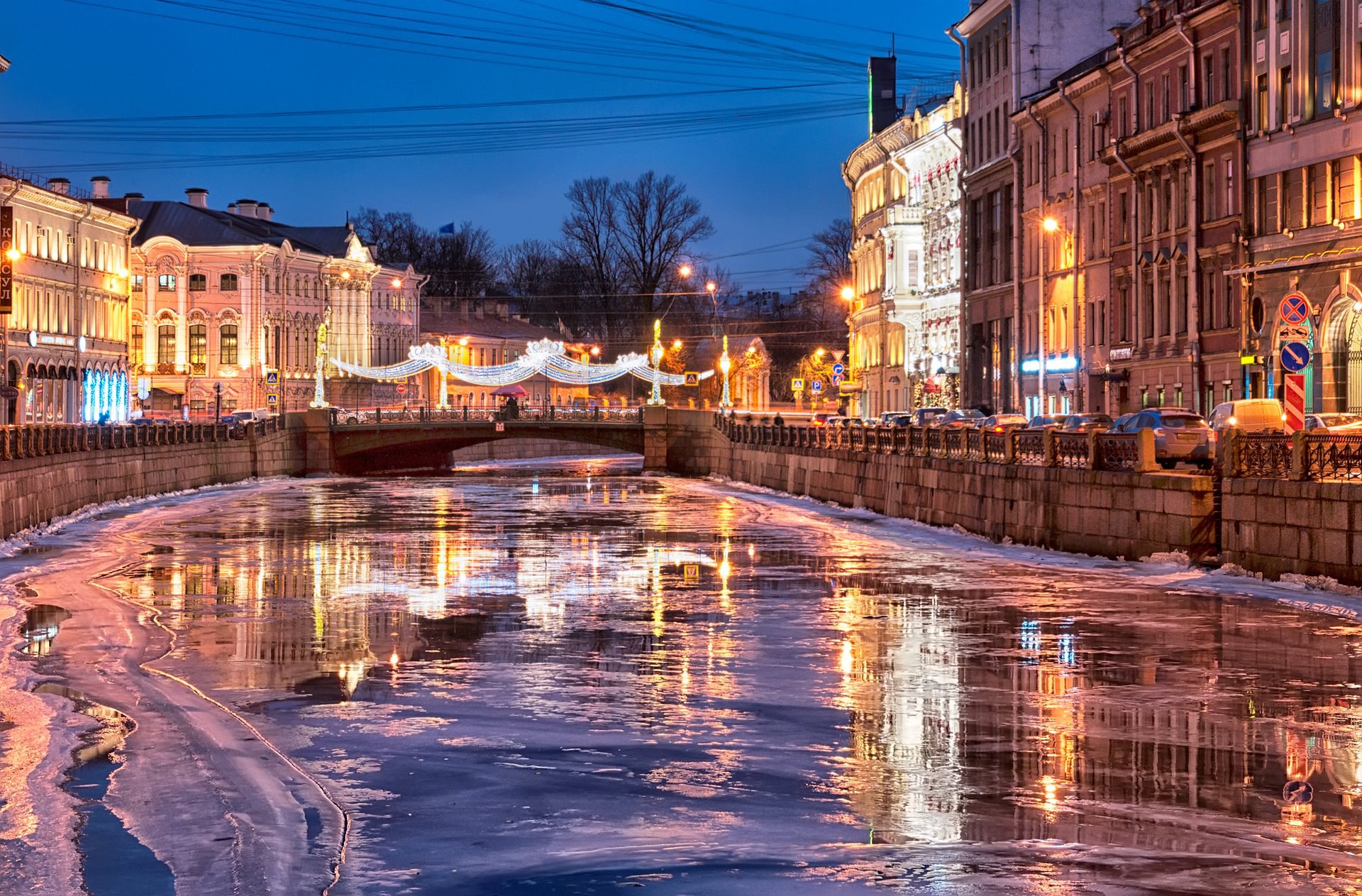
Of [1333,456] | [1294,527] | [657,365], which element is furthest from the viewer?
[657,365]

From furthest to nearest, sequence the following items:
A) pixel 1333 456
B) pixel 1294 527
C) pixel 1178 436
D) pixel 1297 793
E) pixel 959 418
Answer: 1. pixel 959 418
2. pixel 1178 436
3. pixel 1294 527
4. pixel 1333 456
5. pixel 1297 793

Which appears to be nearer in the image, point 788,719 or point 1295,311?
point 788,719

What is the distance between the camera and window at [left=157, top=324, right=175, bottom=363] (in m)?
122

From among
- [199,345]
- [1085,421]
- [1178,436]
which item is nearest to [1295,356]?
[1178,436]

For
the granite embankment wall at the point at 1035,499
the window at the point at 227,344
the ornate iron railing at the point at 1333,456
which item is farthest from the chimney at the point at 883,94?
the ornate iron railing at the point at 1333,456

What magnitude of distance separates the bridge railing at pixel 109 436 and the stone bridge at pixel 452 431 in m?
4.07

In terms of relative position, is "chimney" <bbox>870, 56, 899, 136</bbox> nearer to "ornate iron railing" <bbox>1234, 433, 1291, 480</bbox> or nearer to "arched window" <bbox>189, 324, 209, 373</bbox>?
"arched window" <bbox>189, 324, 209, 373</bbox>

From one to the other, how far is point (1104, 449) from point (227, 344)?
9539 centimetres

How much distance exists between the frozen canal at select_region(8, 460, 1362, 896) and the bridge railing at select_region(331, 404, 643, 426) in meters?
59.8

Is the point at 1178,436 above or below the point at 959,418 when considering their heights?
below

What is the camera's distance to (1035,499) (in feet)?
120

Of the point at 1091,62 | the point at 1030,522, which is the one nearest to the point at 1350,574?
the point at 1030,522

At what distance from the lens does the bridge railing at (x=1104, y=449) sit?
26.4 meters

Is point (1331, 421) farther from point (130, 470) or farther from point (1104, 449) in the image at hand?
point (130, 470)
